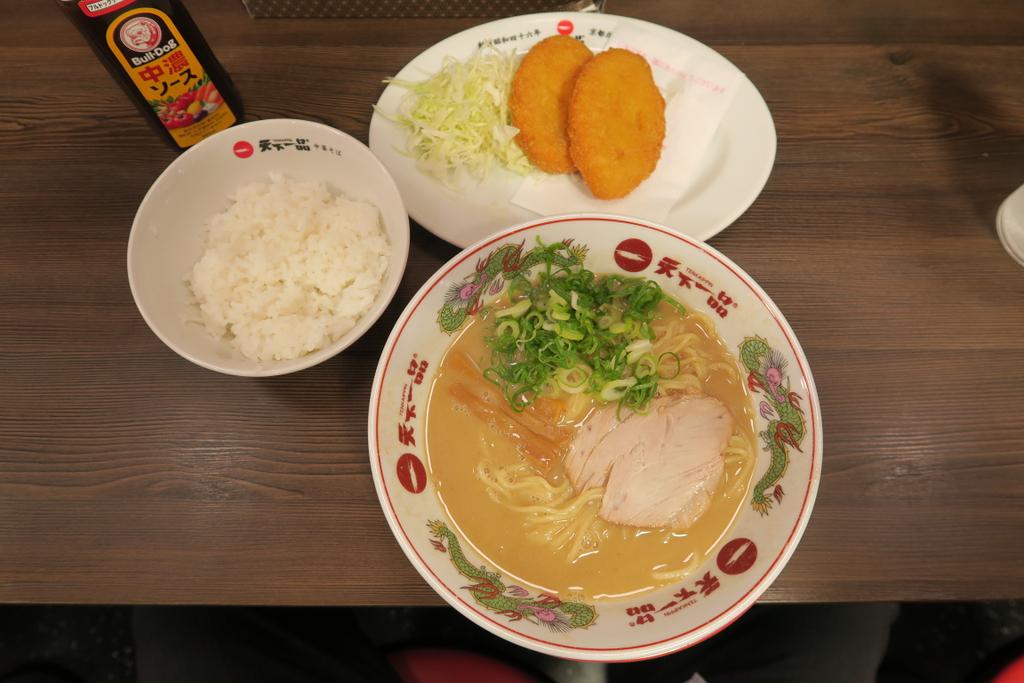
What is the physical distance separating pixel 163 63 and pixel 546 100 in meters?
0.92

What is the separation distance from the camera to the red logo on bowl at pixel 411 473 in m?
1.24

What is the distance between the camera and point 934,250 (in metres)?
1.63

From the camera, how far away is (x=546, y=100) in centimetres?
167

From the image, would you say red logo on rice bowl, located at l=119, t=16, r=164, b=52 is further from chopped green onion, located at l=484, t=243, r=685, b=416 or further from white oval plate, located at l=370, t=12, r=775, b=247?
chopped green onion, located at l=484, t=243, r=685, b=416

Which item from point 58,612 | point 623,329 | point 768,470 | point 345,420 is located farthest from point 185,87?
point 58,612

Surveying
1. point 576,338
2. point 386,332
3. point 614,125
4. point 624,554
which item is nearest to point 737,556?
point 624,554

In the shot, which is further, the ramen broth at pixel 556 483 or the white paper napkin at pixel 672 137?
the white paper napkin at pixel 672 137

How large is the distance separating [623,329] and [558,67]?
78cm

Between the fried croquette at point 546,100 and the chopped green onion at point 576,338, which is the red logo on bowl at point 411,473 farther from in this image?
the fried croquette at point 546,100

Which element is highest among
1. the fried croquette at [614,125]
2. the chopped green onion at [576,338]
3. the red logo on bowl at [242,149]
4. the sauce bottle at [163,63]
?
the sauce bottle at [163,63]

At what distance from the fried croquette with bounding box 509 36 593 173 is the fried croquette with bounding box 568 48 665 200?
0.19ft

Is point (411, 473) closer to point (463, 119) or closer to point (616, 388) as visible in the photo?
point (616, 388)

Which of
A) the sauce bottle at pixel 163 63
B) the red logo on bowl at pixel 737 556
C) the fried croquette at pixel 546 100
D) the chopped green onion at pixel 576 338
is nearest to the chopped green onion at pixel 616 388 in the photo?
the chopped green onion at pixel 576 338

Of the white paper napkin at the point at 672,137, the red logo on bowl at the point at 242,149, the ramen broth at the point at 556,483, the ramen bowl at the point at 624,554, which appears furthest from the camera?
the white paper napkin at the point at 672,137
